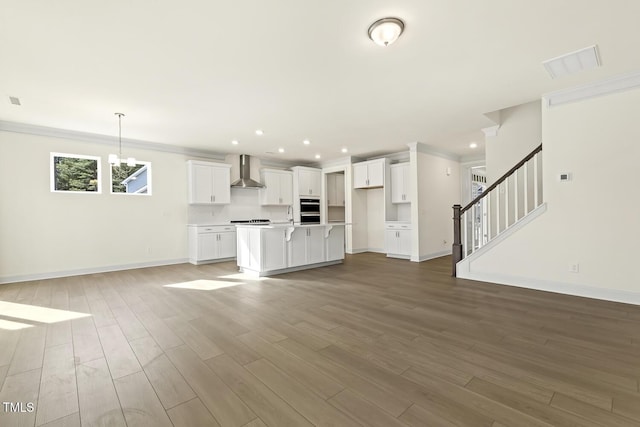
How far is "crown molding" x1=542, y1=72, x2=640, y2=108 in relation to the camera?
11.2 ft

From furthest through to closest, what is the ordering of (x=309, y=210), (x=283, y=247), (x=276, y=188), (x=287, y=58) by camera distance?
(x=309, y=210) < (x=276, y=188) < (x=283, y=247) < (x=287, y=58)

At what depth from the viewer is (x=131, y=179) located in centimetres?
655

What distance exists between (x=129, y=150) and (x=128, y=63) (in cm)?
384

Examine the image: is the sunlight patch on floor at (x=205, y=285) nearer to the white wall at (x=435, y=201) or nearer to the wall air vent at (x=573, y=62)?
the white wall at (x=435, y=201)

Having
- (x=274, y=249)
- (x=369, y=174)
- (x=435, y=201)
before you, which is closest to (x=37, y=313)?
(x=274, y=249)

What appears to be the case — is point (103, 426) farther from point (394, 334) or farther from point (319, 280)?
point (319, 280)

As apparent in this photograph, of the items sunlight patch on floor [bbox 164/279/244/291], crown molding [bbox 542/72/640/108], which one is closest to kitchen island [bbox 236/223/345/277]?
sunlight patch on floor [bbox 164/279/244/291]

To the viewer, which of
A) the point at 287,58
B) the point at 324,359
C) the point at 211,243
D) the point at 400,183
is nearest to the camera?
the point at 324,359

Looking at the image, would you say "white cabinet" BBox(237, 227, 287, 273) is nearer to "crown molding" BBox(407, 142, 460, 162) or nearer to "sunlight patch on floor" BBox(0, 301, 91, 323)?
"sunlight patch on floor" BBox(0, 301, 91, 323)

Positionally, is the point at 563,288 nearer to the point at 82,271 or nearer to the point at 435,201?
the point at 435,201

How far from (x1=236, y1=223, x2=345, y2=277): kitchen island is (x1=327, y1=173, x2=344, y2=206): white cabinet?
2.93m

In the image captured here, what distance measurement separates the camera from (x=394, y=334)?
106 inches

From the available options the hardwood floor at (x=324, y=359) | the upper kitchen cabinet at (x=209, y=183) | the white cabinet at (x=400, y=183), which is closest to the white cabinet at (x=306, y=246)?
the hardwood floor at (x=324, y=359)

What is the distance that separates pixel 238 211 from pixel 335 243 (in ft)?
→ 10.2
